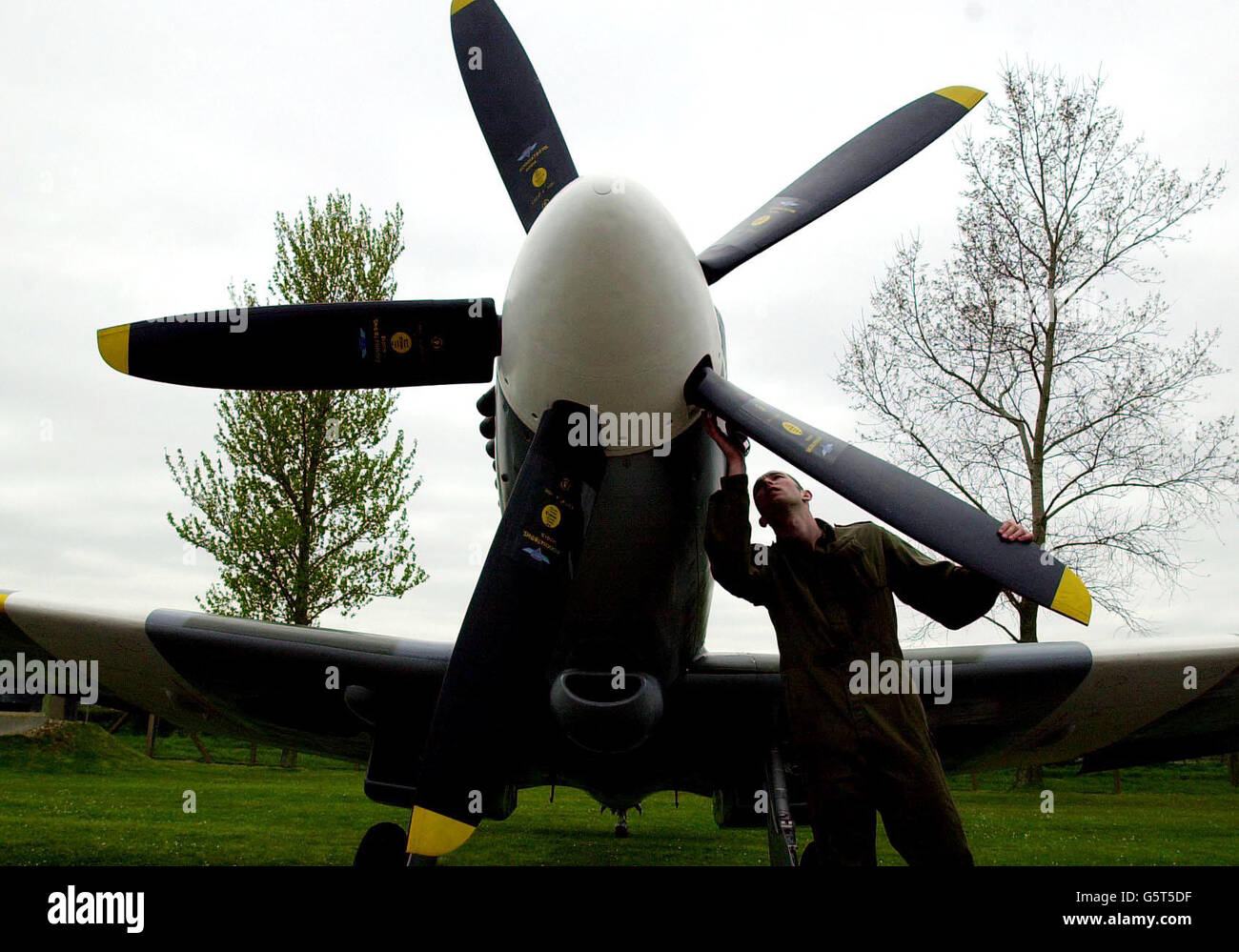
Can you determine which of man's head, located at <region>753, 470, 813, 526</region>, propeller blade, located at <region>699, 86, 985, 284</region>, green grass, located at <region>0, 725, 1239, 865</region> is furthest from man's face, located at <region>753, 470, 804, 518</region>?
green grass, located at <region>0, 725, 1239, 865</region>

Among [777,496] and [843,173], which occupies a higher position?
[843,173]

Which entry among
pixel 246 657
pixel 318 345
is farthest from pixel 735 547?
pixel 246 657

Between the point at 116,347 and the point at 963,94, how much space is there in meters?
5.00

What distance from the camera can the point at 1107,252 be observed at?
52.5ft

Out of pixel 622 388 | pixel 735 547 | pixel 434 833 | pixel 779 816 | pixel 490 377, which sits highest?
pixel 490 377

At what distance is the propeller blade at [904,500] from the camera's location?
9.18 ft

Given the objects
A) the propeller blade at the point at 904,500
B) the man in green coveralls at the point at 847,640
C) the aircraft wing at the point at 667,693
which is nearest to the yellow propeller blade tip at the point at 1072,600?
the propeller blade at the point at 904,500

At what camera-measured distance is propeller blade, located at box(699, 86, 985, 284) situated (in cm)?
449

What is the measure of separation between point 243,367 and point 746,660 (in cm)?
300

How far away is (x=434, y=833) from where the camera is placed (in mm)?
3262

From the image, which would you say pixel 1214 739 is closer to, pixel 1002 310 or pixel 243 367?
pixel 243 367

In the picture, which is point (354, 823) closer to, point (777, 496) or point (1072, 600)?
point (777, 496)

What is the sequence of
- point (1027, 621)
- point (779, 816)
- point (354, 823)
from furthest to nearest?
point (1027, 621) < point (354, 823) < point (779, 816)
